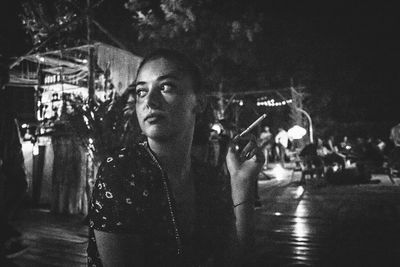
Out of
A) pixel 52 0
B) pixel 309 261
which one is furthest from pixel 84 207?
pixel 52 0

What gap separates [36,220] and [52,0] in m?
9.27

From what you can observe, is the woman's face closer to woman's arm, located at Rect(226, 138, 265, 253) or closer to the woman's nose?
the woman's nose

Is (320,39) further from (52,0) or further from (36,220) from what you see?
(36,220)

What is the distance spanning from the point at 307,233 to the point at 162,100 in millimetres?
5070

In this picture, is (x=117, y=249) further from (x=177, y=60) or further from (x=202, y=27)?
(x=202, y=27)

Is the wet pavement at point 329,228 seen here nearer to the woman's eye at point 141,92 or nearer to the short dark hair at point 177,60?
the short dark hair at point 177,60

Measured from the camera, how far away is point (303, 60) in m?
18.5

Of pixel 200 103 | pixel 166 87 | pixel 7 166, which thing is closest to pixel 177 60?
pixel 166 87

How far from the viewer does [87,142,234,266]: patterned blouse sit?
1277 millimetres

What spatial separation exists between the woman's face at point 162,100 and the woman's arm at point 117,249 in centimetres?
50

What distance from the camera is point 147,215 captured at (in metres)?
1.34

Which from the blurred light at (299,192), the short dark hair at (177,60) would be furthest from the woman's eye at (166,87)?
the blurred light at (299,192)

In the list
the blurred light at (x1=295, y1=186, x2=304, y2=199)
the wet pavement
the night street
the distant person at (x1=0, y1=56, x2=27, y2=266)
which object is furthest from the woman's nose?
the blurred light at (x1=295, y1=186, x2=304, y2=199)

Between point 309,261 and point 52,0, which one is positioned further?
point 52,0
